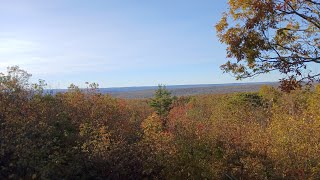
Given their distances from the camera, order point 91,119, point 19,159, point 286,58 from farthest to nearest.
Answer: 1. point 91,119
2. point 19,159
3. point 286,58

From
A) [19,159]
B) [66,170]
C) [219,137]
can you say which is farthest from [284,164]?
[19,159]

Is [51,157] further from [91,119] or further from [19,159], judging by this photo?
[91,119]

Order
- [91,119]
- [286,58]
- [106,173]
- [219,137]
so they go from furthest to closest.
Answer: [91,119]
[219,137]
[106,173]
[286,58]

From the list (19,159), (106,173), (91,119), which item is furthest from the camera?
(91,119)

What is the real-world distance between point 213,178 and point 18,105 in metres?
7.50

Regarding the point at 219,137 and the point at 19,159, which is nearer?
the point at 19,159

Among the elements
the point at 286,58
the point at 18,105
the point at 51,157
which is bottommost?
the point at 51,157

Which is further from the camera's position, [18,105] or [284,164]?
[18,105]

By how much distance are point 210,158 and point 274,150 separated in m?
2.35

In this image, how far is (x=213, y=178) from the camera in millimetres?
11953

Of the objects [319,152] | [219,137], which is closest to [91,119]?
[219,137]

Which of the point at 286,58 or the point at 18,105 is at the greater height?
the point at 286,58

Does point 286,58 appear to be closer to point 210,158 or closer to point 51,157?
point 210,158

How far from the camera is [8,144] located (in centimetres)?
1170
